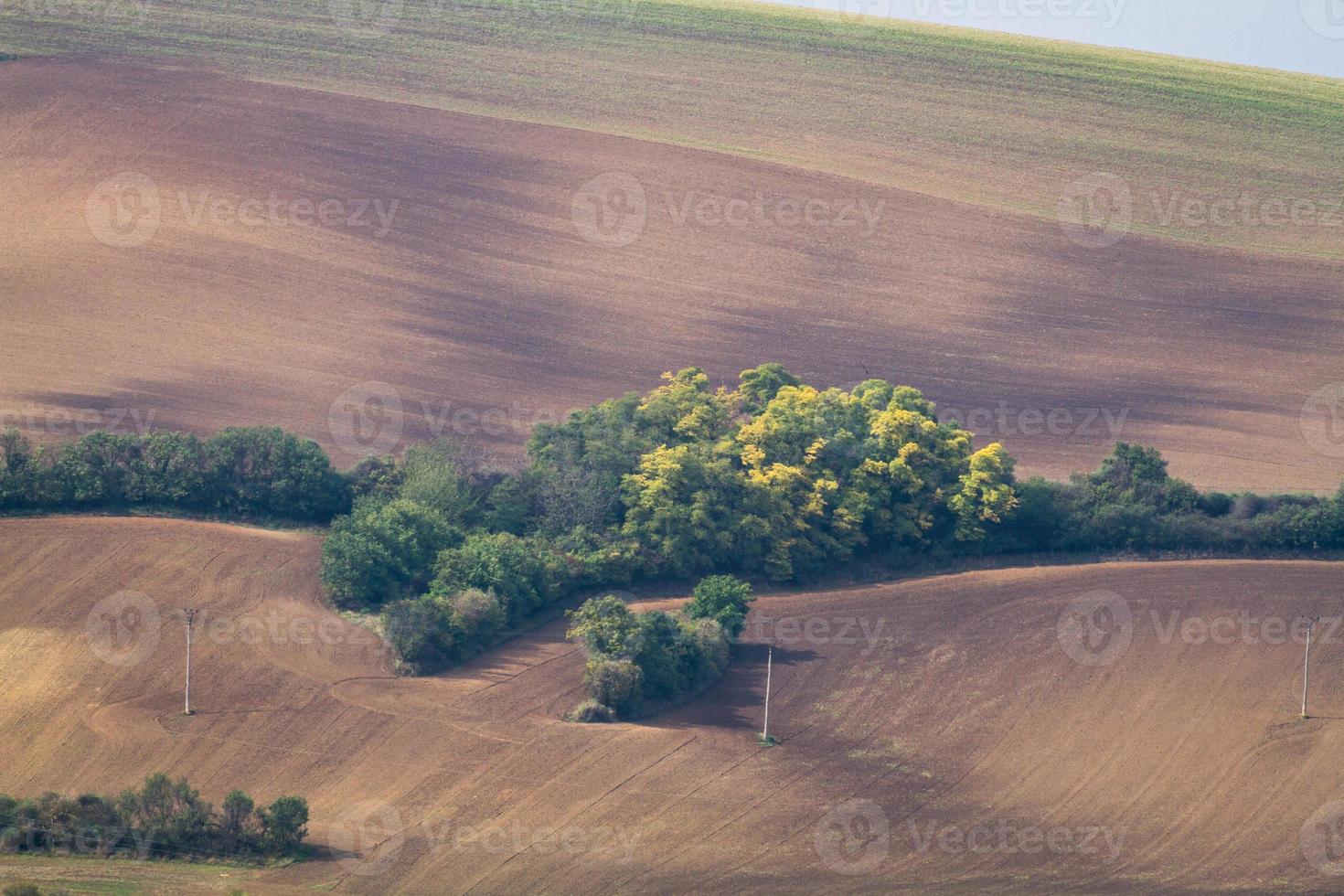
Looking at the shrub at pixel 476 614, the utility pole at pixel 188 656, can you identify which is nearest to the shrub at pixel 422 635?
the shrub at pixel 476 614

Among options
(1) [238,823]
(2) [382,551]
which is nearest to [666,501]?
(2) [382,551]

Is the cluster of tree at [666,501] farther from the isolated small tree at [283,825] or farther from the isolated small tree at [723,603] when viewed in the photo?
the isolated small tree at [283,825]

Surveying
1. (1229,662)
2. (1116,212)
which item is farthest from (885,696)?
(1116,212)

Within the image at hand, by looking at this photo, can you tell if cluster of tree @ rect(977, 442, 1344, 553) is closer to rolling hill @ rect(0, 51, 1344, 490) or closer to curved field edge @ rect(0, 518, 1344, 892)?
curved field edge @ rect(0, 518, 1344, 892)

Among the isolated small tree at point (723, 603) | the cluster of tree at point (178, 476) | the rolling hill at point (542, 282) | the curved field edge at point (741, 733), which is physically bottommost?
the curved field edge at point (741, 733)

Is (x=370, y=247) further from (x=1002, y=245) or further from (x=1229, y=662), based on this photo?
(x=1229, y=662)

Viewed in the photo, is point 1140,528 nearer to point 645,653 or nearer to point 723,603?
point 723,603

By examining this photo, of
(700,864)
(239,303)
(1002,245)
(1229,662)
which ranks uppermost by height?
(1002,245)
